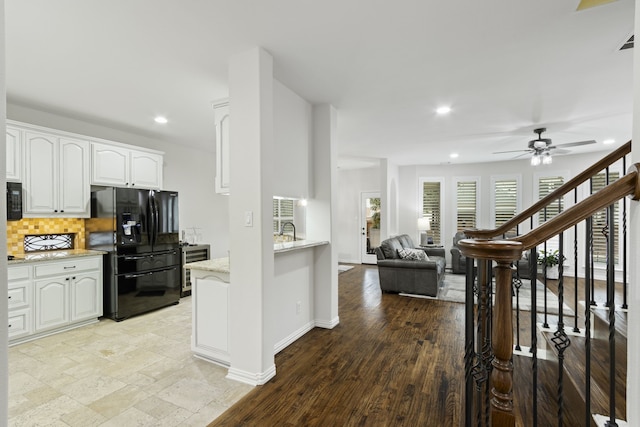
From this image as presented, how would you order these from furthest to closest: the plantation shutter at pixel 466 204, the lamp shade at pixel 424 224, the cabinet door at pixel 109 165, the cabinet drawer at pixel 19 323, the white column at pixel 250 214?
the plantation shutter at pixel 466 204
the lamp shade at pixel 424 224
the cabinet door at pixel 109 165
the cabinet drawer at pixel 19 323
the white column at pixel 250 214

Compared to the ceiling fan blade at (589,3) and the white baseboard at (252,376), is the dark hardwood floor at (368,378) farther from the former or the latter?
the ceiling fan blade at (589,3)

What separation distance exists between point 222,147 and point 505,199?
728 cm

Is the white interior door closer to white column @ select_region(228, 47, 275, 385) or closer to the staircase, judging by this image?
white column @ select_region(228, 47, 275, 385)

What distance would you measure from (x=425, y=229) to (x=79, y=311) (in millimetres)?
7033

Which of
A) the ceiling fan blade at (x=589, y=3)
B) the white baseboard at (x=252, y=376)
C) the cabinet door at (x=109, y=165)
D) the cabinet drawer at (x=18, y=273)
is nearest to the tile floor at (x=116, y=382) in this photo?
the white baseboard at (x=252, y=376)

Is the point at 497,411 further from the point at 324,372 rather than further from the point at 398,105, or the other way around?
the point at 398,105

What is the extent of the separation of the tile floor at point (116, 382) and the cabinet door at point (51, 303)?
18 cm

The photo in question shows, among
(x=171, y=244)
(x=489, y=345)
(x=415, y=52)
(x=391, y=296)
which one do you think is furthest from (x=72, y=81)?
(x=391, y=296)

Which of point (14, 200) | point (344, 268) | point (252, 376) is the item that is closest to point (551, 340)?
point (252, 376)

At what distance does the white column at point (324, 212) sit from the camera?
3.72 meters

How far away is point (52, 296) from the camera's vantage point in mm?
3650

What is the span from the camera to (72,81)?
3.04 meters

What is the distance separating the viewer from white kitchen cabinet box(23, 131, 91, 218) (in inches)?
144

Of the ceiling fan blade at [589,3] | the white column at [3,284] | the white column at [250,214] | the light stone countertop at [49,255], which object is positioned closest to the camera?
the white column at [3,284]
